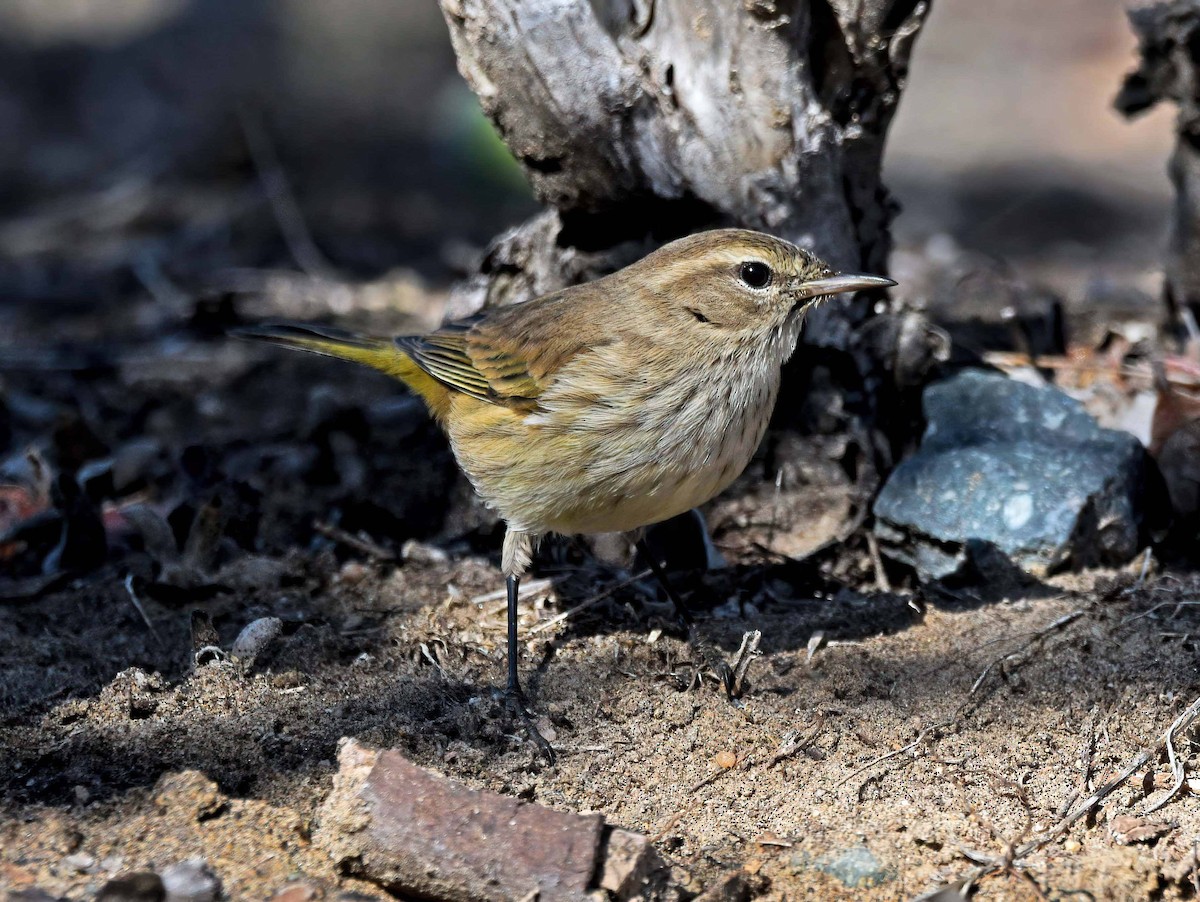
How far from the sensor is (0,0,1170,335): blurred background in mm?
8867

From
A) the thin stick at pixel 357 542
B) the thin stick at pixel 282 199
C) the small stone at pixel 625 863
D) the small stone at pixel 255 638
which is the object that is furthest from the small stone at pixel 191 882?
the thin stick at pixel 282 199

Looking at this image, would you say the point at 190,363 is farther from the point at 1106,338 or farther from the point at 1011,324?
the point at 1106,338

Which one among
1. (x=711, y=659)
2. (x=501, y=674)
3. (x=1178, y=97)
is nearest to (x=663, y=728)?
(x=711, y=659)

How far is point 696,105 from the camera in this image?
4957 mm

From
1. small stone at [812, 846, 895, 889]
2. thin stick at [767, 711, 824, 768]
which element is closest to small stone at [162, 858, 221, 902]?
small stone at [812, 846, 895, 889]

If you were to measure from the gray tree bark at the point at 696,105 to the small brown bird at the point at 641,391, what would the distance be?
53 centimetres

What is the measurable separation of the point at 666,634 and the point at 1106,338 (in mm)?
3221

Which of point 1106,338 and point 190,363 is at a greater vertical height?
point 1106,338

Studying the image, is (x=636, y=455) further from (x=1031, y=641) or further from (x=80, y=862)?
(x=80, y=862)

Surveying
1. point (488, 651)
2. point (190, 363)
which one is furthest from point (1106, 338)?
point (190, 363)

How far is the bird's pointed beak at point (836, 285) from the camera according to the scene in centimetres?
420

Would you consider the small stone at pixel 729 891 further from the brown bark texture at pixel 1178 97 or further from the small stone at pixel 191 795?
the brown bark texture at pixel 1178 97

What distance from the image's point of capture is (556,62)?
4699 millimetres

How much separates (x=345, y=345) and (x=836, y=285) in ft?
7.24
